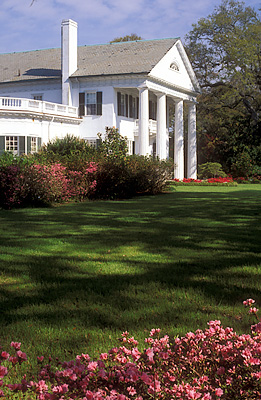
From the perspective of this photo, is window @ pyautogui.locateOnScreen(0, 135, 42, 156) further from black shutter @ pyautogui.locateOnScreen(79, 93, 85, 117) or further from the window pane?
the window pane

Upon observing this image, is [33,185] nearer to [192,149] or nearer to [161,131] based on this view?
[161,131]

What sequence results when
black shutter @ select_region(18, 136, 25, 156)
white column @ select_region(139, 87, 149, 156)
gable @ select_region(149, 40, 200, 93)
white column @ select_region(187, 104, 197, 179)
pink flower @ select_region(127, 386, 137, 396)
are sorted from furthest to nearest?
white column @ select_region(187, 104, 197, 179) → gable @ select_region(149, 40, 200, 93) → white column @ select_region(139, 87, 149, 156) → black shutter @ select_region(18, 136, 25, 156) → pink flower @ select_region(127, 386, 137, 396)

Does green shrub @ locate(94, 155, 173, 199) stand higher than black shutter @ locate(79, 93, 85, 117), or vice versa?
black shutter @ locate(79, 93, 85, 117)

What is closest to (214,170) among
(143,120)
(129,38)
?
(143,120)

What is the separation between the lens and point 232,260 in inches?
247

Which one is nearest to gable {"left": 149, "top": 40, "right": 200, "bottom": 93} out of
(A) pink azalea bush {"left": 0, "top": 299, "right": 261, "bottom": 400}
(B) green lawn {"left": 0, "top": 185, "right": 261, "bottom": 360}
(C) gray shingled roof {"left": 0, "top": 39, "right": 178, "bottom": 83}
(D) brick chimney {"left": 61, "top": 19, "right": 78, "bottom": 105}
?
(C) gray shingled roof {"left": 0, "top": 39, "right": 178, "bottom": 83}

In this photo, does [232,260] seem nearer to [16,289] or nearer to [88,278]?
[88,278]

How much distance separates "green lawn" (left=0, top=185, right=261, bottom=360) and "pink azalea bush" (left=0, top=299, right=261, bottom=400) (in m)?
0.95

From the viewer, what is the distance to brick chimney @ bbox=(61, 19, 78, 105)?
3209 cm

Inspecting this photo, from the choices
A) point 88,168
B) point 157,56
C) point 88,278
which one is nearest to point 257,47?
point 157,56

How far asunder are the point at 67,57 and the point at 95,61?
2109 millimetres

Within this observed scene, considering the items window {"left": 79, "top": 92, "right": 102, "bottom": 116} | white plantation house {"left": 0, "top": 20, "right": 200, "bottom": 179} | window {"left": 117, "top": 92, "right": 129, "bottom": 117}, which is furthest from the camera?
window {"left": 117, "top": 92, "right": 129, "bottom": 117}

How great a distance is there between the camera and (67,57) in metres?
32.2

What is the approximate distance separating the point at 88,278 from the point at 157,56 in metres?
28.9
